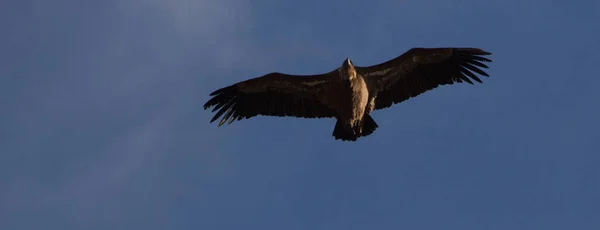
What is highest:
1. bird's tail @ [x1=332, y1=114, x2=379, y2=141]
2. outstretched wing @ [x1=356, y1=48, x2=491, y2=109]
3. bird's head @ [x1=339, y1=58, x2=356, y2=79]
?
outstretched wing @ [x1=356, y1=48, x2=491, y2=109]

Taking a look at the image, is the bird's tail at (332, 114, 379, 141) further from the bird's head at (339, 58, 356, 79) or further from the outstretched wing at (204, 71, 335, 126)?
the bird's head at (339, 58, 356, 79)

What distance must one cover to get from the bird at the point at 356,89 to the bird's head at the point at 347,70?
14 cm

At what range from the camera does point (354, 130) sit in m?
17.9

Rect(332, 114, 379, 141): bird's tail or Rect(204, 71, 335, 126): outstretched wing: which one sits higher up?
Rect(204, 71, 335, 126): outstretched wing

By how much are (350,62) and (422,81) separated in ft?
5.41

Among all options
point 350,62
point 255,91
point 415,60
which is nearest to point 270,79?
point 255,91

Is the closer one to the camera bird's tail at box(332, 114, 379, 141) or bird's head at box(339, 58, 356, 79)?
bird's head at box(339, 58, 356, 79)

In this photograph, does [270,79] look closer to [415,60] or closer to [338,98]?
[338,98]

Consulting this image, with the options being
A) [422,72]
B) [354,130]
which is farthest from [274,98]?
[422,72]

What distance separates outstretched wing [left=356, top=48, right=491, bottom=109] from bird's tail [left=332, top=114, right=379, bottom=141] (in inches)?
17.8

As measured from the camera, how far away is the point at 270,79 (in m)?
18.2

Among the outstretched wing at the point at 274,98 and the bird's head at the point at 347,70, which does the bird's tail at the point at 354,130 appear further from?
the bird's head at the point at 347,70

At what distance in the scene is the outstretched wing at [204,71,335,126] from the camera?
59.7ft

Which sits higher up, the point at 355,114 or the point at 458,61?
the point at 458,61
